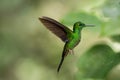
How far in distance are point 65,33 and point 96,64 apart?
0.22 meters

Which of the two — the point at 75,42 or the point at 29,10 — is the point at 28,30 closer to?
the point at 29,10

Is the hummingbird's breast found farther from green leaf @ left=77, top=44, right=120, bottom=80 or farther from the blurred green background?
the blurred green background

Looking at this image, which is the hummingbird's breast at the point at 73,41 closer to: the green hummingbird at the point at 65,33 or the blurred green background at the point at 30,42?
the green hummingbird at the point at 65,33

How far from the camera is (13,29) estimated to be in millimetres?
4461

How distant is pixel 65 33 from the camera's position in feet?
2.50

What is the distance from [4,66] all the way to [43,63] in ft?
1.28

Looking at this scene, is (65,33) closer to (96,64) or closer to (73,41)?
(73,41)

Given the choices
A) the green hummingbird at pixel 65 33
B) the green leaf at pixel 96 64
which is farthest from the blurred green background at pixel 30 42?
the green hummingbird at pixel 65 33

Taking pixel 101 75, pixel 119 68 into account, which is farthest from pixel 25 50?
pixel 101 75

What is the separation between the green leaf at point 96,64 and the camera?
96 centimetres

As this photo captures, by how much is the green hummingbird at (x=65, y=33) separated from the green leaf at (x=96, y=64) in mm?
196

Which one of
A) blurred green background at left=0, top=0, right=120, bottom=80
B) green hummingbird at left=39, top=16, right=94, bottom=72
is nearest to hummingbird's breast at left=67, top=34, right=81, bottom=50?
green hummingbird at left=39, top=16, right=94, bottom=72

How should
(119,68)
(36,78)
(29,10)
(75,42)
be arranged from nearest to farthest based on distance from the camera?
(75,42) < (119,68) < (36,78) < (29,10)

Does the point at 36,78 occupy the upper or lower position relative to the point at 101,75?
lower
